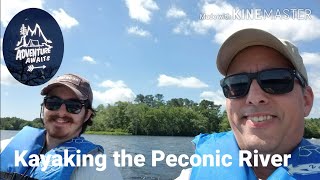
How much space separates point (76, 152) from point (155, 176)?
49.3 ft

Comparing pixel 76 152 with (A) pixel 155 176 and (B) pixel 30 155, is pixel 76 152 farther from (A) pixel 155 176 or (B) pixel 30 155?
(A) pixel 155 176

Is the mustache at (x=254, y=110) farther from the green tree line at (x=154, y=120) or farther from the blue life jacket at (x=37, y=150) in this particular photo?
the green tree line at (x=154, y=120)

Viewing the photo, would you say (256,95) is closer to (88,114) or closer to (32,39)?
(88,114)

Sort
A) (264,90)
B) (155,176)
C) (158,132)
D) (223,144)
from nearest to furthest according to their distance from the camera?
(264,90)
(223,144)
(155,176)
(158,132)

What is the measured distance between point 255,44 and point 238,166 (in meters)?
0.84

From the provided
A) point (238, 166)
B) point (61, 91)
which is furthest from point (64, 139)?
point (238, 166)

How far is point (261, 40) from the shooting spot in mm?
2205

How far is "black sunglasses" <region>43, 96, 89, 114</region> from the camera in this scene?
12.5ft

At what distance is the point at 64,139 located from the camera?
12.9 ft

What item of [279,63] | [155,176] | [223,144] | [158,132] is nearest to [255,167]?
[223,144]

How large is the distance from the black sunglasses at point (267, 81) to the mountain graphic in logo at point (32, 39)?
7.50 metres

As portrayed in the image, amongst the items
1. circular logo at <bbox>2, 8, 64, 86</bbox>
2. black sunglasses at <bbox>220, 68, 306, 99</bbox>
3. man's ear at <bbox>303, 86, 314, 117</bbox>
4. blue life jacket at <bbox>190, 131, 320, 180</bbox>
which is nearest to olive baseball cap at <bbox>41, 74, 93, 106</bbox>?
blue life jacket at <bbox>190, 131, 320, 180</bbox>

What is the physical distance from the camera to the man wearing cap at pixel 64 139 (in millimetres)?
3637

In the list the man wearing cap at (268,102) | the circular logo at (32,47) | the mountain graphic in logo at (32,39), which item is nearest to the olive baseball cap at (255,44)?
the man wearing cap at (268,102)
